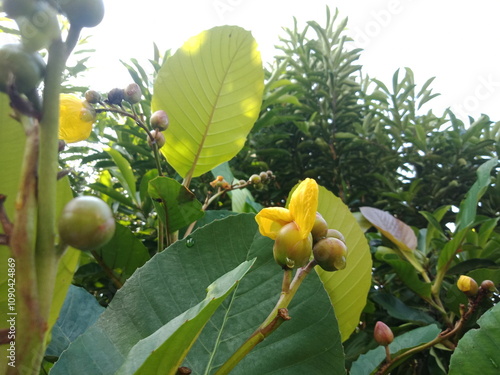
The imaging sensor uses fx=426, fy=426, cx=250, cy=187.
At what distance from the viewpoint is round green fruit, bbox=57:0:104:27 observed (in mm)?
306

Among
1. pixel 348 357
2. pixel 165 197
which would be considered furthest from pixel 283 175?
pixel 165 197

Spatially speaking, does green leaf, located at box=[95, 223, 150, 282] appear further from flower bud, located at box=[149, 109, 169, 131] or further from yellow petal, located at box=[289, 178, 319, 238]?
yellow petal, located at box=[289, 178, 319, 238]

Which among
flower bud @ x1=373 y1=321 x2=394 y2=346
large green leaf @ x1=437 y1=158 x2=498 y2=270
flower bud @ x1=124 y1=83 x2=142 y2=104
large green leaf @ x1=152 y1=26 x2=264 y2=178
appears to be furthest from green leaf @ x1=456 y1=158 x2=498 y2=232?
flower bud @ x1=124 y1=83 x2=142 y2=104

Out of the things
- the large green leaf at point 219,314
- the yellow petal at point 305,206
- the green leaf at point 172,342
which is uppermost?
the yellow petal at point 305,206

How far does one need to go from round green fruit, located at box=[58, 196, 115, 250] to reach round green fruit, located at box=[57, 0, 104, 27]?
5.3 inches

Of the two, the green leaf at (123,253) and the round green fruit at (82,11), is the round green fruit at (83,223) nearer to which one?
the round green fruit at (82,11)

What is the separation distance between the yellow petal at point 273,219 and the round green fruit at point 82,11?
0.91ft

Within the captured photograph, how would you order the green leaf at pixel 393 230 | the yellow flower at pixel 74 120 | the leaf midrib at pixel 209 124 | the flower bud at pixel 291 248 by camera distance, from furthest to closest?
the green leaf at pixel 393 230 < the leaf midrib at pixel 209 124 < the yellow flower at pixel 74 120 < the flower bud at pixel 291 248

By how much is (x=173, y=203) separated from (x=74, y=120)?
249 mm

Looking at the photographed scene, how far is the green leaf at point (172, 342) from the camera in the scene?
330 mm

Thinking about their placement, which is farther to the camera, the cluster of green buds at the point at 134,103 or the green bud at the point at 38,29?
the cluster of green buds at the point at 134,103

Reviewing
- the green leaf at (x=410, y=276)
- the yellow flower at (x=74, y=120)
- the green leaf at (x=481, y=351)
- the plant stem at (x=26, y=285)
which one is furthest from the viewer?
the green leaf at (x=410, y=276)

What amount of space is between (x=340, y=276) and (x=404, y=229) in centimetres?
70

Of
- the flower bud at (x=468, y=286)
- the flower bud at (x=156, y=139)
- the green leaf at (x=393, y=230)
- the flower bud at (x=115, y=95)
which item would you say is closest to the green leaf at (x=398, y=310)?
the green leaf at (x=393, y=230)
